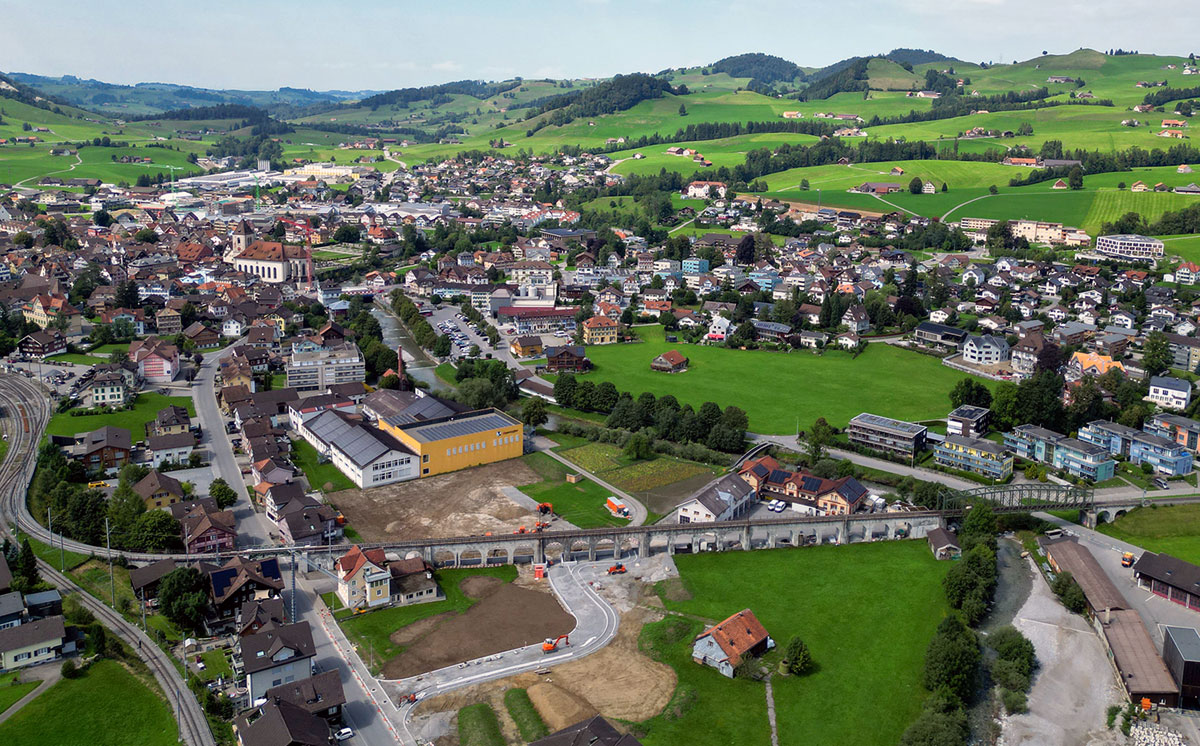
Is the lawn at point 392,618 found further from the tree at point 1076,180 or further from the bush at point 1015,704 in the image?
the tree at point 1076,180

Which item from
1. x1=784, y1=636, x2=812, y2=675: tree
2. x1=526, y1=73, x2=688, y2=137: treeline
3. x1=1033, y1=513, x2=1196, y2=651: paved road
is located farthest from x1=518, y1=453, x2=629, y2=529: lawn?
x1=526, y1=73, x2=688, y2=137: treeline

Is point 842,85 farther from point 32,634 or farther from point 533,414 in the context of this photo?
point 32,634

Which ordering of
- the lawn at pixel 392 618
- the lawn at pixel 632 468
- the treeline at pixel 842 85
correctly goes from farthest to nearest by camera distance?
the treeline at pixel 842 85, the lawn at pixel 632 468, the lawn at pixel 392 618

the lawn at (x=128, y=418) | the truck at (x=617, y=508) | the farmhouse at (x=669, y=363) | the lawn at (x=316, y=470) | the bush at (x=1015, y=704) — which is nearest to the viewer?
the bush at (x=1015, y=704)

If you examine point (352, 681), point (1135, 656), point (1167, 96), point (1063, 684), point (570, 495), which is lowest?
point (1063, 684)

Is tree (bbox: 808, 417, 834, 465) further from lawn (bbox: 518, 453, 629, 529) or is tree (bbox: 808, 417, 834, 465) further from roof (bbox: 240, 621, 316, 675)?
roof (bbox: 240, 621, 316, 675)

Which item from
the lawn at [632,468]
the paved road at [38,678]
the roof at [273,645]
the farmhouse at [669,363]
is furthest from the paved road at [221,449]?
the farmhouse at [669,363]

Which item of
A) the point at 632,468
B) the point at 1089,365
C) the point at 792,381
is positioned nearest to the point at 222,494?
the point at 632,468

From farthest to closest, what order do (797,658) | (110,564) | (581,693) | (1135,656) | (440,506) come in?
(440,506)
(110,564)
(1135,656)
(797,658)
(581,693)
